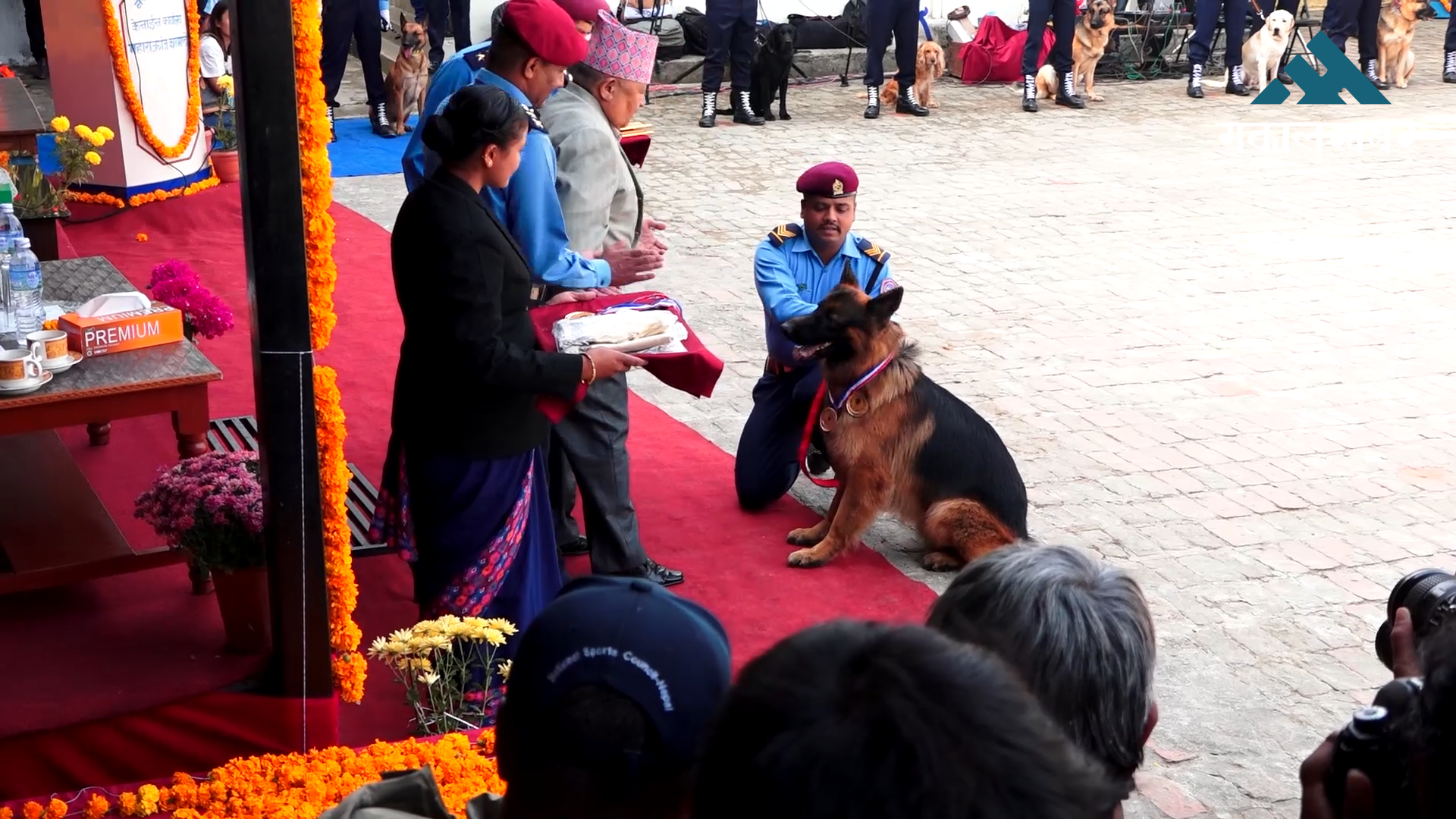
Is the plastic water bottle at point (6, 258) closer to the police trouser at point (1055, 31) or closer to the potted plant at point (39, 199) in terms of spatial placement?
the potted plant at point (39, 199)

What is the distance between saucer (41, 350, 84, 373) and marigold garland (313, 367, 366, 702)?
44.2 inches

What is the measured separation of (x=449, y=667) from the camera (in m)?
3.90

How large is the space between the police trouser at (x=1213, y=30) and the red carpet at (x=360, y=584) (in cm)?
1252

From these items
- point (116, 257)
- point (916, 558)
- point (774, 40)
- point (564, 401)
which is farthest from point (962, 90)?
point (564, 401)

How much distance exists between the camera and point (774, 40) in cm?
1484

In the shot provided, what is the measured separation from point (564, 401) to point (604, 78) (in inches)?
52.7

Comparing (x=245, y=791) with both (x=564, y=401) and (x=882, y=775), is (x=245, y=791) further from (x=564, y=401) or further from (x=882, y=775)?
(x=882, y=775)

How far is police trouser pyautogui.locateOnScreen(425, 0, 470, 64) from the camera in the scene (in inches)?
595

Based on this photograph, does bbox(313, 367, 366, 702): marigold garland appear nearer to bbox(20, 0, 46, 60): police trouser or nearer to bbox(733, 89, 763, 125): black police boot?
bbox(733, 89, 763, 125): black police boot

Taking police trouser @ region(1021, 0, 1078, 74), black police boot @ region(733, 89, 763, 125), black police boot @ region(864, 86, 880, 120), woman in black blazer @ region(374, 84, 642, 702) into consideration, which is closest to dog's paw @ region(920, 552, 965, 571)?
woman in black blazer @ region(374, 84, 642, 702)

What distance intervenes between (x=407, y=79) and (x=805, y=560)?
31.5 ft

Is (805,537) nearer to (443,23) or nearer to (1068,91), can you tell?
(443,23)

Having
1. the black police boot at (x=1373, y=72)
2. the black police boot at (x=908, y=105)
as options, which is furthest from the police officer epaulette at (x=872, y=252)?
the black police boot at (x=1373, y=72)

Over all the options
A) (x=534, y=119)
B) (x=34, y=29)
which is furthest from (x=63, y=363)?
(x=34, y=29)
